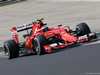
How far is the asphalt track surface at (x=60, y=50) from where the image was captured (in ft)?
28.8

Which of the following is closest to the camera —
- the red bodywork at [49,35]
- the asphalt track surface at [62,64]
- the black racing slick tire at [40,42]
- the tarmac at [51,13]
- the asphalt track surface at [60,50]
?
the asphalt track surface at [62,64]

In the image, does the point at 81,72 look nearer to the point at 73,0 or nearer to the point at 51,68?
the point at 51,68

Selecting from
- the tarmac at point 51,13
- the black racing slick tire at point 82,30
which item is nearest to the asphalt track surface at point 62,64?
the black racing slick tire at point 82,30

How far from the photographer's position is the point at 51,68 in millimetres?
9047

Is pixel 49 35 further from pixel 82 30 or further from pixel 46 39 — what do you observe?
pixel 82 30

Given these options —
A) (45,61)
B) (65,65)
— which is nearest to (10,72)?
(45,61)

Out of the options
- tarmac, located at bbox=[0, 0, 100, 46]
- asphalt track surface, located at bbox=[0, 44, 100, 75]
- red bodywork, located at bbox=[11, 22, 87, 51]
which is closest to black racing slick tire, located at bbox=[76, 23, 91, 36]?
red bodywork, located at bbox=[11, 22, 87, 51]

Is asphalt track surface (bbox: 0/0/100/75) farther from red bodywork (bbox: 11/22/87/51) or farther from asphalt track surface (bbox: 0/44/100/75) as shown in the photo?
red bodywork (bbox: 11/22/87/51)

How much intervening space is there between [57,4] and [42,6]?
1456 mm

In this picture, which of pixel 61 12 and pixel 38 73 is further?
pixel 61 12

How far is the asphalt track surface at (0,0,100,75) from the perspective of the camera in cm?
877

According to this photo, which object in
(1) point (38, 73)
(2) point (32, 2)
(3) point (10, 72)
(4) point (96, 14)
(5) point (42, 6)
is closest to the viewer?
(1) point (38, 73)

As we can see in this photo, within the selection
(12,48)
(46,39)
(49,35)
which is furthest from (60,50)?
(12,48)

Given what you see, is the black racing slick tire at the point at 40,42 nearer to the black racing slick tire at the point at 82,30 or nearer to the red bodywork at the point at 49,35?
the red bodywork at the point at 49,35
